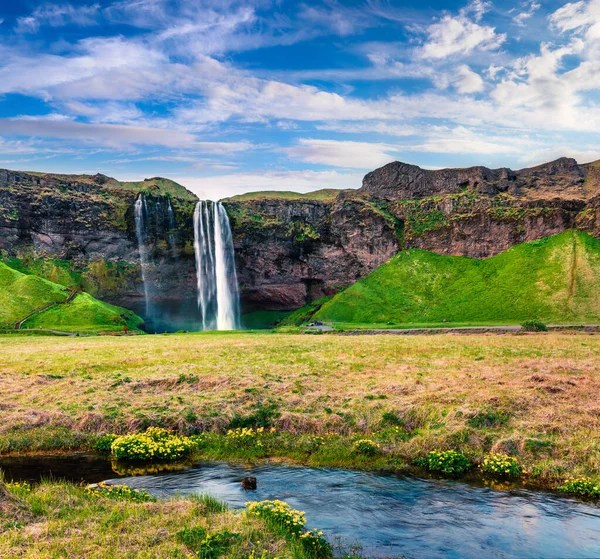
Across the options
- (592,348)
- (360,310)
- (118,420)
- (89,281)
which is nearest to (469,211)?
(360,310)

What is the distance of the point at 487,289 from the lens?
115062 mm

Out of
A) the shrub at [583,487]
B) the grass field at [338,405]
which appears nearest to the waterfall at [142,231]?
the grass field at [338,405]

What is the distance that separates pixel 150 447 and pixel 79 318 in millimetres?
90838

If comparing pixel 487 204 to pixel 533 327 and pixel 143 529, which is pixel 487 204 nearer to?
pixel 533 327

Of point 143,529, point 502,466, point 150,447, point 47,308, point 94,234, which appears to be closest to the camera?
point 143,529

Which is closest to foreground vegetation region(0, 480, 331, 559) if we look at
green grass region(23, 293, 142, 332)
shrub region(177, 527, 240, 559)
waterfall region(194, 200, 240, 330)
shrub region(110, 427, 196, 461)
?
shrub region(177, 527, 240, 559)

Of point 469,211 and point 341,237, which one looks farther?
point 341,237

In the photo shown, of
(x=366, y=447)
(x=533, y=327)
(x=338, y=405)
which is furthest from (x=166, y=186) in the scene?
(x=366, y=447)

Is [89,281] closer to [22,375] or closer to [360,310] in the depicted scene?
[360,310]

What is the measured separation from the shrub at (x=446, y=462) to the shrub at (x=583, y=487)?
10.5 ft

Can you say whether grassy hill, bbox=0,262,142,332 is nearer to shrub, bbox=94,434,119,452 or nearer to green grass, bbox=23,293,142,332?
green grass, bbox=23,293,142,332

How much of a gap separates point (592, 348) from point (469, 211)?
100m

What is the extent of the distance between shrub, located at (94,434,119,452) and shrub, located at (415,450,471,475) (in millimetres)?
13031

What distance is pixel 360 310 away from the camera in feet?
384
